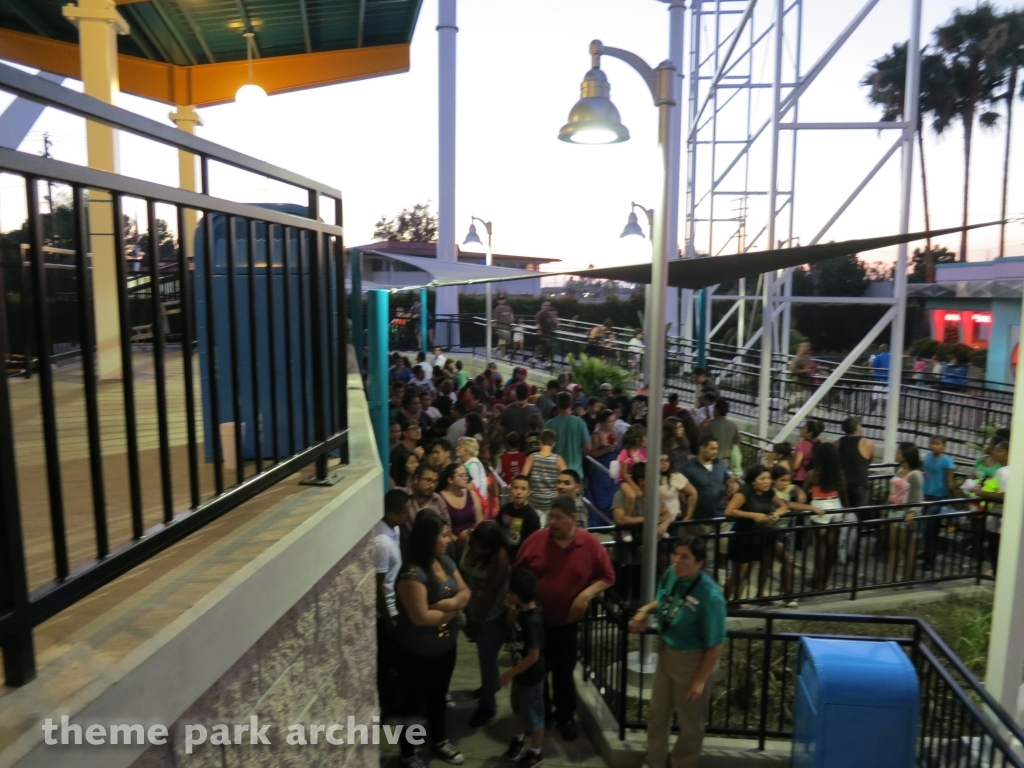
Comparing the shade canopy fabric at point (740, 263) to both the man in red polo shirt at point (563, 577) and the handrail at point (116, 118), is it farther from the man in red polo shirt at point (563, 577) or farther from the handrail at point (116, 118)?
the handrail at point (116, 118)

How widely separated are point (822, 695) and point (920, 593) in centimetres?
434

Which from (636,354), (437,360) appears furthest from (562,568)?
(636,354)

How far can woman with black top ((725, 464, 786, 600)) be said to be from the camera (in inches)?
275

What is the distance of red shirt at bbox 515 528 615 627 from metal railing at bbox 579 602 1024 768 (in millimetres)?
346

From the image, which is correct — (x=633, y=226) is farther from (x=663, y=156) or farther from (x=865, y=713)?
(x=865, y=713)

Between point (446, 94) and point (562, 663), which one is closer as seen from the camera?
point (562, 663)

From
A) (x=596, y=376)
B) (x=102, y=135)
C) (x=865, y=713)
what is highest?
(x=102, y=135)

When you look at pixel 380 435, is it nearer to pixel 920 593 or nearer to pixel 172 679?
pixel 172 679

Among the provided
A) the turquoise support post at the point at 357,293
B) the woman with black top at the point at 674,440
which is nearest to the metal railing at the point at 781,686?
the woman with black top at the point at 674,440

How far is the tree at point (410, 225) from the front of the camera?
70.4m

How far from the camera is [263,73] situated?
368 inches

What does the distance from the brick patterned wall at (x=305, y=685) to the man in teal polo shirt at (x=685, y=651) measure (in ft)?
6.30

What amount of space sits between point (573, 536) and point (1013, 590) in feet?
8.17

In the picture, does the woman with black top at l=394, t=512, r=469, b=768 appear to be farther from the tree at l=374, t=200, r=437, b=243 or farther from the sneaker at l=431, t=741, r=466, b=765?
the tree at l=374, t=200, r=437, b=243
